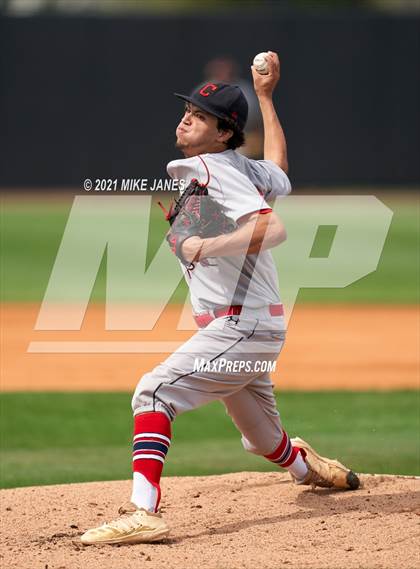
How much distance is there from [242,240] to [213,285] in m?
0.39

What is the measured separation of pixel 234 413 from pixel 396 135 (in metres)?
24.2

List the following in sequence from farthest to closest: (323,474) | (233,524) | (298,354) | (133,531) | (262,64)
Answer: (298,354) < (323,474) < (262,64) < (233,524) < (133,531)

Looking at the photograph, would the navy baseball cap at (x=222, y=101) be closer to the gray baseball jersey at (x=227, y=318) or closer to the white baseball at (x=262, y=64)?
the gray baseball jersey at (x=227, y=318)

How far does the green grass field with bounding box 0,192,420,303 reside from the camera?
650 inches

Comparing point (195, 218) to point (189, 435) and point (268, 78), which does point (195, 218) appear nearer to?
point (268, 78)

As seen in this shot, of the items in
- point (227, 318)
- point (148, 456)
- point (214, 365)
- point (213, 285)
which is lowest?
point (148, 456)

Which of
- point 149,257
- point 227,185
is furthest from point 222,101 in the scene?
point 149,257

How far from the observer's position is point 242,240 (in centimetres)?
514

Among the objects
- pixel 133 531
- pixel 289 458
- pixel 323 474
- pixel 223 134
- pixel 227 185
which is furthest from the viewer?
pixel 323 474

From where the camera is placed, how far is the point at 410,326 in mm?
13703

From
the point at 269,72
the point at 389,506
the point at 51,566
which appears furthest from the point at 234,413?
the point at 269,72

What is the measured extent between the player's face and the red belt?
76 centimetres

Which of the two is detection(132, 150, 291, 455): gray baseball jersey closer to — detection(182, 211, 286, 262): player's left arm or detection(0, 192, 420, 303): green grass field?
detection(182, 211, 286, 262): player's left arm

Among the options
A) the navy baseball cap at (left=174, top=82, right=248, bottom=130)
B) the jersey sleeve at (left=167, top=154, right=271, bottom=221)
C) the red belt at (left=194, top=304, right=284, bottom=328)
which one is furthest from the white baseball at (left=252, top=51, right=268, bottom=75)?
the red belt at (left=194, top=304, right=284, bottom=328)
